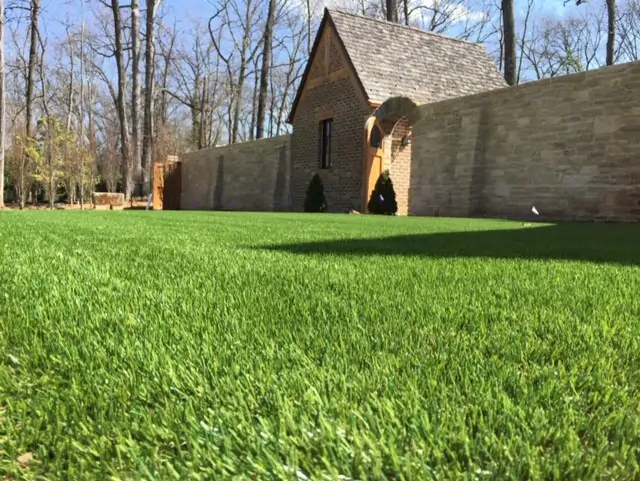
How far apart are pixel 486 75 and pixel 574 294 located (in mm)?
16501

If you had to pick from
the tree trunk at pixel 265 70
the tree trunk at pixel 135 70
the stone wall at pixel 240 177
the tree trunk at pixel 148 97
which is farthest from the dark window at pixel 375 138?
the tree trunk at pixel 148 97

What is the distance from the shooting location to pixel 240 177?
64.7 feet

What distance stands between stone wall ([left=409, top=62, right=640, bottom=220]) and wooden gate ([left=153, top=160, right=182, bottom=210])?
43.3 feet

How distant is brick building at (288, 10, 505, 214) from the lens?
14.0 metres

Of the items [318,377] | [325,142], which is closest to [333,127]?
[325,142]

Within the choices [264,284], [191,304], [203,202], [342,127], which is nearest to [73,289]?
[191,304]

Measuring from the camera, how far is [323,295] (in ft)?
7.06

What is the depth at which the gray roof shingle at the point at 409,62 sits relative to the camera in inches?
582

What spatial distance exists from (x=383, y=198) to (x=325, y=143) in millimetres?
3816

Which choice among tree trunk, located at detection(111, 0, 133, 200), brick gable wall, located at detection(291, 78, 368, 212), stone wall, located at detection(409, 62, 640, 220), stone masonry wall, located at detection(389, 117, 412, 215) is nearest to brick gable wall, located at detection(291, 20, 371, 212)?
brick gable wall, located at detection(291, 78, 368, 212)

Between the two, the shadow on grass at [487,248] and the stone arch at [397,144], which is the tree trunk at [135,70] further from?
the shadow on grass at [487,248]

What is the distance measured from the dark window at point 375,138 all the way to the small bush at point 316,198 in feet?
8.28

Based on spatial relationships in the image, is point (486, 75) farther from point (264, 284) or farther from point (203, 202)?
point (264, 284)

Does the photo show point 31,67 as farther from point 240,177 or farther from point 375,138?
point 375,138
